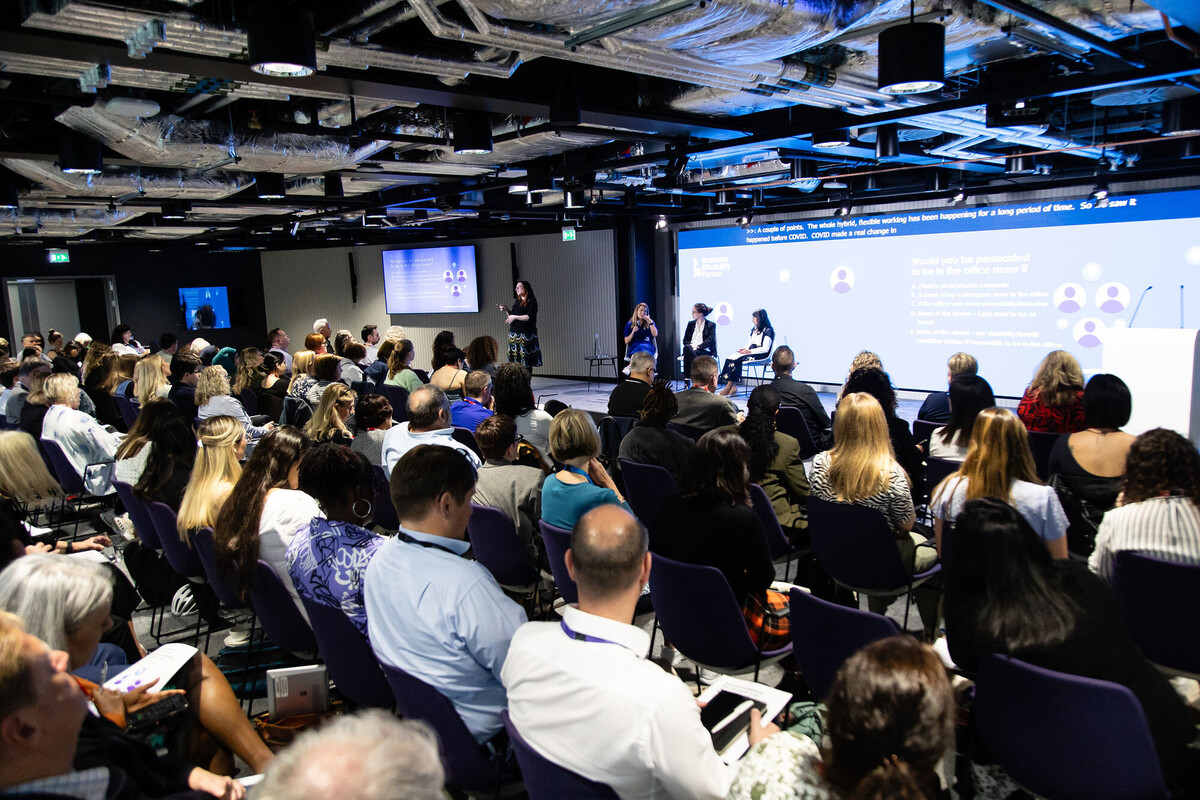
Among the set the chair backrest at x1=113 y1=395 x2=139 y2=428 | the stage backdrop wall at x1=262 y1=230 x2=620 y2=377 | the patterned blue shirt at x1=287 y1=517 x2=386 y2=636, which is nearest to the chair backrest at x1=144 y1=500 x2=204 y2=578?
the patterned blue shirt at x1=287 y1=517 x2=386 y2=636

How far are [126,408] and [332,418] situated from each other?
3819 mm

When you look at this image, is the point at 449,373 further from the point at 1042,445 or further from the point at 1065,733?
the point at 1065,733

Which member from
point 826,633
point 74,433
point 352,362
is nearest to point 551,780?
point 826,633

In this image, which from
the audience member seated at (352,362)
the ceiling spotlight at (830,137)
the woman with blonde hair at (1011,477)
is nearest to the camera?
the woman with blonde hair at (1011,477)

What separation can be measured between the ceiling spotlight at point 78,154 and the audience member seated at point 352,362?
9.56 feet

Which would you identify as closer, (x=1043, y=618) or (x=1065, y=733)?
(x=1065, y=733)

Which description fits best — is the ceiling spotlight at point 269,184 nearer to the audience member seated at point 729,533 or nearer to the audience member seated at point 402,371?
the audience member seated at point 402,371

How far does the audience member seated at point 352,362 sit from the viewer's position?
8.16m

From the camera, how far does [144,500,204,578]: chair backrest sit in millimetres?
3688

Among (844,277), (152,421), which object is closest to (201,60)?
(152,421)

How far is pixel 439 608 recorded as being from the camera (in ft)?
6.74

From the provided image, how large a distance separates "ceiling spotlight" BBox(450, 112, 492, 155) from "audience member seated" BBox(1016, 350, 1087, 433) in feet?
13.6

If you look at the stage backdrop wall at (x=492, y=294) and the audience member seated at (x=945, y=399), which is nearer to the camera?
the audience member seated at (x=945, y=399)

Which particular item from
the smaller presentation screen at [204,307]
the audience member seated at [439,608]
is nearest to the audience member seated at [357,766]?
the audience member seated at [439,608]
